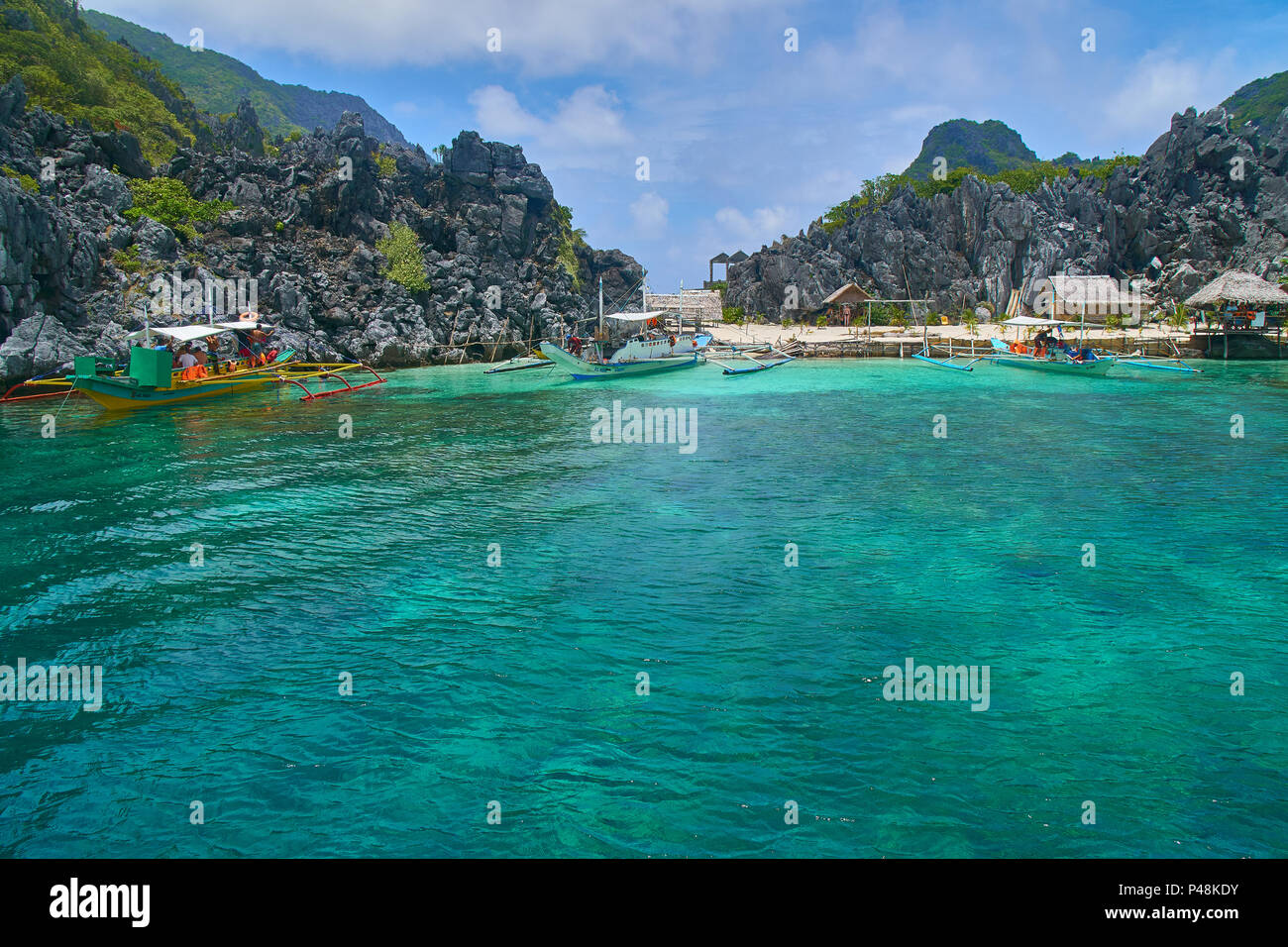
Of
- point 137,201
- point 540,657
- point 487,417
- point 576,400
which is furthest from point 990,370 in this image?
point 137,201

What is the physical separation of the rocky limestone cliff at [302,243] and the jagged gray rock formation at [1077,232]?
1193 inches

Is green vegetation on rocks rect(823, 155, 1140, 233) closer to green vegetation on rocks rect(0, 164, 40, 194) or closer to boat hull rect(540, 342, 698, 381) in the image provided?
boat hull rect(540, 342, 698, 381)

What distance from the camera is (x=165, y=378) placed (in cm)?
3231

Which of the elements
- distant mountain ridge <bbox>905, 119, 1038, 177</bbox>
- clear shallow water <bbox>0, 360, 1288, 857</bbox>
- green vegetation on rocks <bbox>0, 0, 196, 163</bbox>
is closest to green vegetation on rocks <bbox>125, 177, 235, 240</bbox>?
green vegetation on rocks <bbox>0, 0, 196, 163</bbox>

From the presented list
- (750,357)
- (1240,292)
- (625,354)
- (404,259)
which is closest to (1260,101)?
(1240,292)

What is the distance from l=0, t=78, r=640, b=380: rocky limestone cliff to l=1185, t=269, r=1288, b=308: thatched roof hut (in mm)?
46473

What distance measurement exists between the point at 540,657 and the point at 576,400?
28.5 meters

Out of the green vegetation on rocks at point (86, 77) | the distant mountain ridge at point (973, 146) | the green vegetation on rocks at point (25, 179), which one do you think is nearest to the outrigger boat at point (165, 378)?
the green vegetation on rocks at point (25, 179)

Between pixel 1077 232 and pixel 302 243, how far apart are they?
7445cm

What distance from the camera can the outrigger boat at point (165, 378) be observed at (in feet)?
98.9

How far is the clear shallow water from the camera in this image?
6352 millimetres

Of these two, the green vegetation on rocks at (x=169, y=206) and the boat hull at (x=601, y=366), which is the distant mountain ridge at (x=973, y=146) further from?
the green vegetation on rocks at (x=169, y=206)

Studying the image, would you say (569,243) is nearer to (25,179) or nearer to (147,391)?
(25,179)
